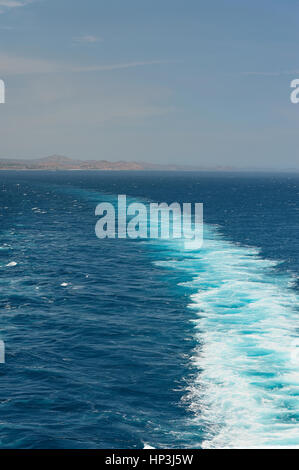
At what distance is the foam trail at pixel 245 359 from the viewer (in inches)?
980

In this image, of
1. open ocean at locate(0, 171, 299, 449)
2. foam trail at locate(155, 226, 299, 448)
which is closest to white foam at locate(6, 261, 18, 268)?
open ocean at locate(0, 171, 299, 449)

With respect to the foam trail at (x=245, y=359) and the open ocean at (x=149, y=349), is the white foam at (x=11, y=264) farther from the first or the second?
the foam trail at (x=245, y=359)

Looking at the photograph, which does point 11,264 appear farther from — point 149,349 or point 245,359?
point 245,359

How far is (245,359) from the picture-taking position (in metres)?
33.5

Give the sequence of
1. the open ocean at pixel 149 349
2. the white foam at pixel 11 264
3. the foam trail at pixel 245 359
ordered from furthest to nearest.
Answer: the white foam at pixel 11 264 → the open ocean at pixel 149 349 → the foam trail at pixel 245 359

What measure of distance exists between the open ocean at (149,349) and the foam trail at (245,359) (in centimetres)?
10

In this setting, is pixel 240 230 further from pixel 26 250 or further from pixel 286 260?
pixel 26 250

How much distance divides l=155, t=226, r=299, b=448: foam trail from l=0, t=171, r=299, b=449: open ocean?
10cm

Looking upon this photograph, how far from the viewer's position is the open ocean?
2508 cm

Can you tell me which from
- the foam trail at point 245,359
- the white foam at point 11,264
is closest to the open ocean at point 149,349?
the foam trail at point 245,359

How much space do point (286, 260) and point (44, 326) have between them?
125 ft

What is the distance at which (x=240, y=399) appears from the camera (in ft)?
91.1

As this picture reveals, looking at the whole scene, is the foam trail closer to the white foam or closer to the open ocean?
the open ocean

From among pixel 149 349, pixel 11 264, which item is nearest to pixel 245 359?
pixel 149 349
